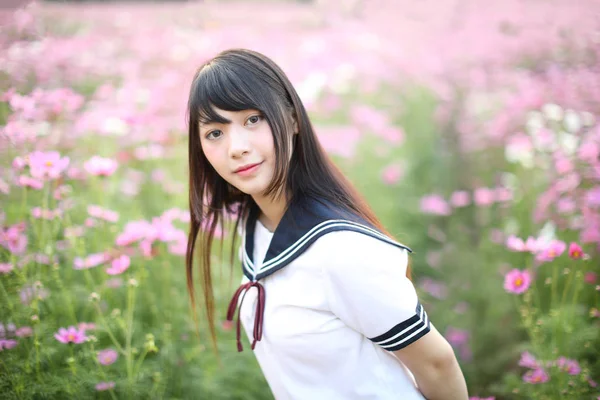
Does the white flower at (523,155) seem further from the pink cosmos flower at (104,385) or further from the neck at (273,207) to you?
Answer: the pink cosmos flower at (104,385)

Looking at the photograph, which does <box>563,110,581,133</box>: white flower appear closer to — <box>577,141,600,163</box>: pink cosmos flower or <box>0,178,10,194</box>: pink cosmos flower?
<box>577,141,600,163</box>: pink cosmos flower

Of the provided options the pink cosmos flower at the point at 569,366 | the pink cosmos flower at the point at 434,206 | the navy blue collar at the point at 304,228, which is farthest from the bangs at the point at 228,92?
the pink cosmos flower at the point at 434,206

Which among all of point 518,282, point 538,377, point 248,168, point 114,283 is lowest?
point 538,377

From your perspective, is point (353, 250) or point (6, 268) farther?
point (6, 268)

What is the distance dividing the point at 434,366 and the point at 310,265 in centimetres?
31

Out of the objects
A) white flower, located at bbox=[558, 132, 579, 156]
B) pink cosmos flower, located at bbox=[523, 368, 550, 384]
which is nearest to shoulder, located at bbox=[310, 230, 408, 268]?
pink cosmos flower, located at bbox=[523, 368, 550, 384]

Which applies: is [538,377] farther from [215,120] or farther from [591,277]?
[215,120]

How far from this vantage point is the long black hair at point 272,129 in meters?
0.89

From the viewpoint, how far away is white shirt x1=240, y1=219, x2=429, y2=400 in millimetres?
855

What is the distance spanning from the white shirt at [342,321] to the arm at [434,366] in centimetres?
3

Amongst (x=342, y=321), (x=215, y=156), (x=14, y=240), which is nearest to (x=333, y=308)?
(x=342, y=321)

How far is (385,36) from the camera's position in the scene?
166 inches

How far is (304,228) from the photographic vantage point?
0.94 meters

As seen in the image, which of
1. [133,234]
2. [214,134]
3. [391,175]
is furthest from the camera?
[391,175]
